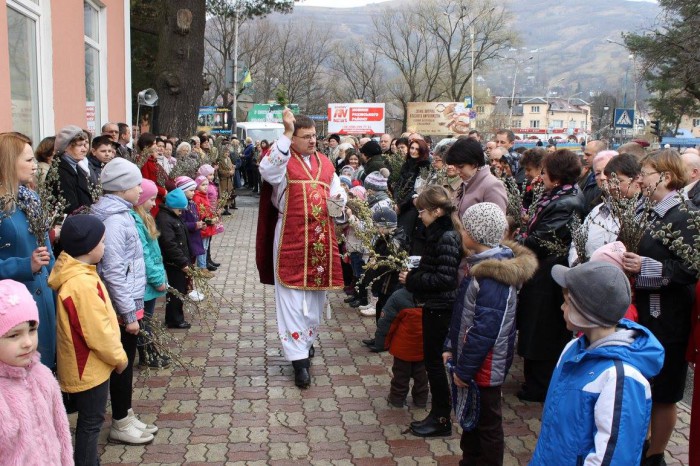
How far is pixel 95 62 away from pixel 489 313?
11.1m

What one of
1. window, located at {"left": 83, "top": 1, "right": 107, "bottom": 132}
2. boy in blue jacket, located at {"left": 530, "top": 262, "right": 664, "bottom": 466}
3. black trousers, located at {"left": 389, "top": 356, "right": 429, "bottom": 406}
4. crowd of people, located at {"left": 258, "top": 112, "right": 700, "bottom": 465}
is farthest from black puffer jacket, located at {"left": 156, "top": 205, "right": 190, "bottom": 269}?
window, located at {"left": 83, "top": 1, "right": 107, "bottom": 132}

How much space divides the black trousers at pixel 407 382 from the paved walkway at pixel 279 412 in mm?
82

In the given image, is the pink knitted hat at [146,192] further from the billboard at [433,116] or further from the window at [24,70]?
the billboard at [433,116]

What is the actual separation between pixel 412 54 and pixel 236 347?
63.1 m

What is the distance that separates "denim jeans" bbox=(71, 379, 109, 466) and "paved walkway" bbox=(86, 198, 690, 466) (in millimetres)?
478

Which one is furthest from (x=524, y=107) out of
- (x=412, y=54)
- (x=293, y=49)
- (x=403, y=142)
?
(x=403, y=142)

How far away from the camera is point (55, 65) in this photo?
958cm

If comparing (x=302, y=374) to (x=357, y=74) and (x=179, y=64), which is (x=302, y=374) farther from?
(x=357, y=74)

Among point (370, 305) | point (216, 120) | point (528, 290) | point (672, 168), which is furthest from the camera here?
point (216, 120)

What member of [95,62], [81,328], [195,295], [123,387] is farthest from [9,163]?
[95,62]

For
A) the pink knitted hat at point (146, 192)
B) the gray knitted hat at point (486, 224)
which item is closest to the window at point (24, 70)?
the pink knitted hat at point (146, 192)

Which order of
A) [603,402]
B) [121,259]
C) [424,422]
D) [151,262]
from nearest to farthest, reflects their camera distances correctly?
[603,402] < [121,259] < [424,422] < [151,262]

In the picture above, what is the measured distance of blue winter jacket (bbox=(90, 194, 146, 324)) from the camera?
4266mm

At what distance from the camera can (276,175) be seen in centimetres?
561
